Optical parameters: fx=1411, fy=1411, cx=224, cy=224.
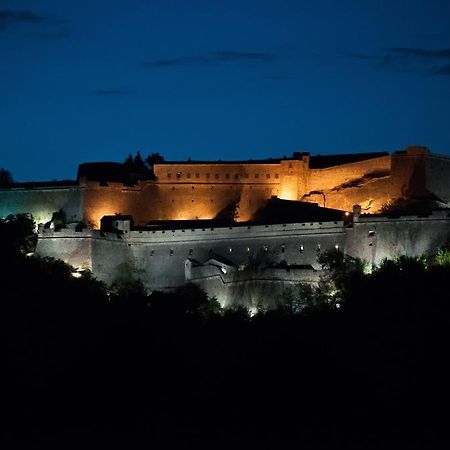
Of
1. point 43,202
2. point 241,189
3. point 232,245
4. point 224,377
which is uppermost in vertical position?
point 241,189

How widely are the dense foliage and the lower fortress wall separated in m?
6.87

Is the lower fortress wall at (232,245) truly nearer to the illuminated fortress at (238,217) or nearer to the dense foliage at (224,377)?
the illuminated fortress at (238,217)

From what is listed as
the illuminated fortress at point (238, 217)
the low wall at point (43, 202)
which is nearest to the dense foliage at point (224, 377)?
the illuminated fortress at point (238, 217)

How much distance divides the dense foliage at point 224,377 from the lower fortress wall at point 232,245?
271 inches

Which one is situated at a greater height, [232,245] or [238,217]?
[238,217]

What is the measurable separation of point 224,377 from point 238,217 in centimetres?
2190

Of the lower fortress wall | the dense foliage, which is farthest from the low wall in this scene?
the dense foliage

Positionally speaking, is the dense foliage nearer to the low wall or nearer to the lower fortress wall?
the lower fortress wall

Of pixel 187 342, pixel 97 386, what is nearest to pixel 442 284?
pixel 187 342

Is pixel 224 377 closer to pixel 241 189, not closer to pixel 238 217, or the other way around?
pixel 238 217

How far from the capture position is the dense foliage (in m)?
56.4

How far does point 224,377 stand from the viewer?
57844mm

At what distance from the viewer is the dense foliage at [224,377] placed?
185 ft

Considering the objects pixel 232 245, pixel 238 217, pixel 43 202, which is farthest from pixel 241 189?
pixel 43 202
